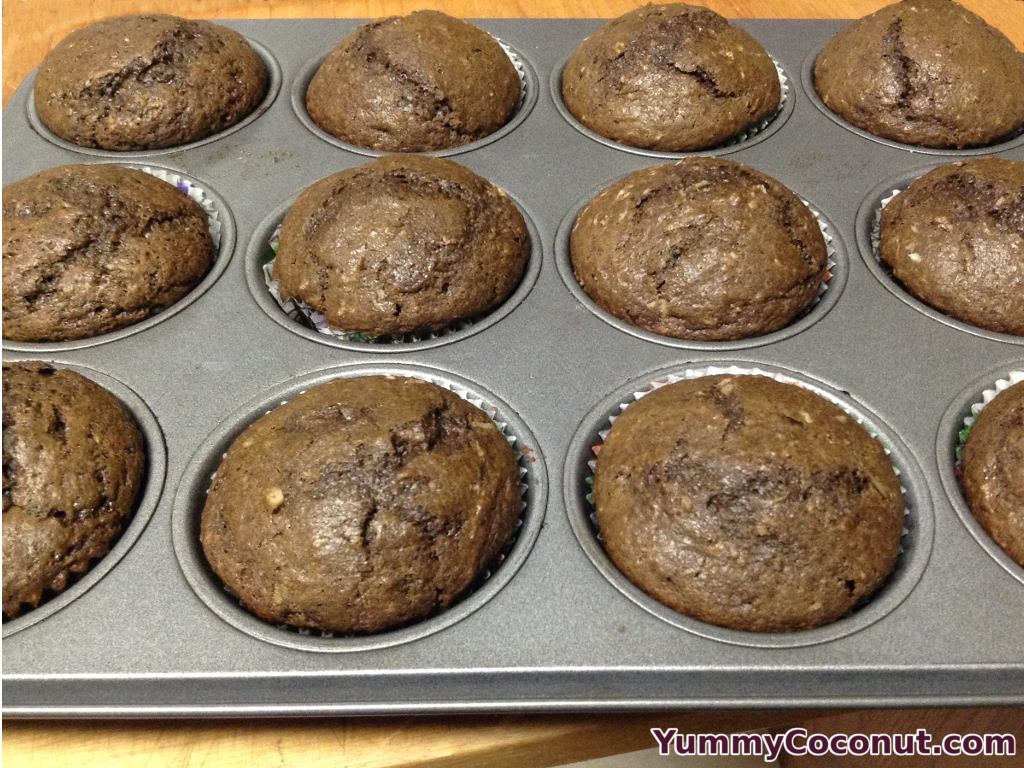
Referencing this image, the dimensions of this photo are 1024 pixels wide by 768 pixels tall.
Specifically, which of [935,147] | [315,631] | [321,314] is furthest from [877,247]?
[315,631]

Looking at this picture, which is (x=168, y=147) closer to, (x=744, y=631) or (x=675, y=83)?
(x=675, y=83)

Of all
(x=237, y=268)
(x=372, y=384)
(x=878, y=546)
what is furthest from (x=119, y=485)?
(x=878, y=546)

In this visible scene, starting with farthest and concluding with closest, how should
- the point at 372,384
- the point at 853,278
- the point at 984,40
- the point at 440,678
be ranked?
the point at 984,40 < the point at 853,278 < the point at 372,384 < the point at 440,678

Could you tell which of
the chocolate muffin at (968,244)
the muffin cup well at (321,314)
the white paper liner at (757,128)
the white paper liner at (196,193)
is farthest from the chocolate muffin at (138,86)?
the chocolate muffin at (968,244)

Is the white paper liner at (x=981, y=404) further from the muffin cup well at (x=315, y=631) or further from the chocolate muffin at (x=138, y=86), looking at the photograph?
the chocolate muffin at (x=138, y=86)

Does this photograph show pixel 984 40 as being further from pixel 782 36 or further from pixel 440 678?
pixel 440 678

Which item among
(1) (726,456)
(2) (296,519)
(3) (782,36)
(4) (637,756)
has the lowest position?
(4) (637,756)
